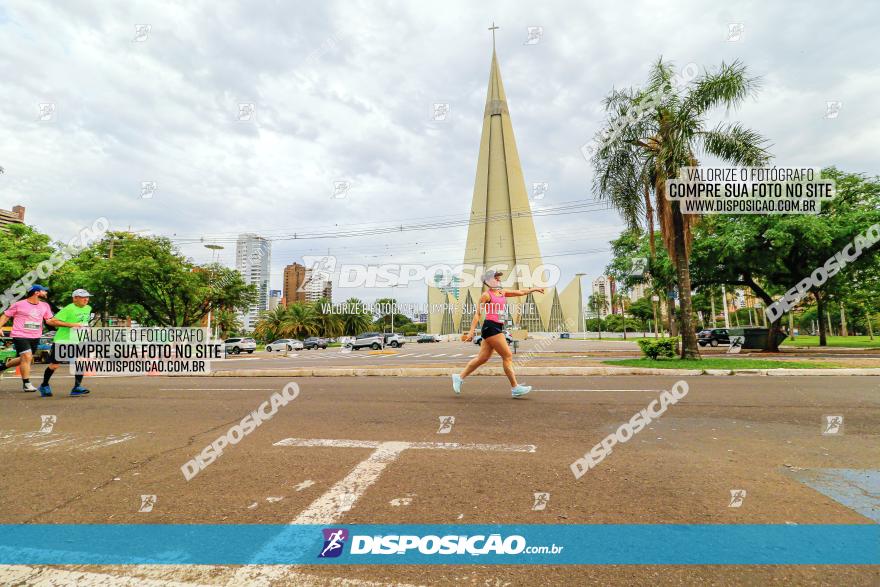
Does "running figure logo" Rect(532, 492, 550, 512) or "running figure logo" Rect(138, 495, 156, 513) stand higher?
"running figure logo" Rect(138, 495, 156, 513)

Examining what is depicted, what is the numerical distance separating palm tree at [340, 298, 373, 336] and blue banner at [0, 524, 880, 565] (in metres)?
61.1

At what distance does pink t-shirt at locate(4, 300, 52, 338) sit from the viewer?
7348 mm

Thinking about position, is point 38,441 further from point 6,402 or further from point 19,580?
point 6,402

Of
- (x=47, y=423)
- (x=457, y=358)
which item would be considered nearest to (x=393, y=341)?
(x=457, y=358)

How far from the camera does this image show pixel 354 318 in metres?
64.1

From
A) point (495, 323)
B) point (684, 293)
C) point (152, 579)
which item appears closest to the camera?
point (152, 579)

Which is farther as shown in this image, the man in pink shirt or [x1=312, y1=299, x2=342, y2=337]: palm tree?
[x1=312, y1=299, x2=342, y2=337]: palm tree

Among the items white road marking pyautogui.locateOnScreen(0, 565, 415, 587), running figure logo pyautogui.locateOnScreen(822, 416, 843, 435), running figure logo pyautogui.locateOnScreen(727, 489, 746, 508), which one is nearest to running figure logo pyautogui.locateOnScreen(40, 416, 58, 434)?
white road marking pyautogui.locateOnScreen(0, 565, 415, 587)

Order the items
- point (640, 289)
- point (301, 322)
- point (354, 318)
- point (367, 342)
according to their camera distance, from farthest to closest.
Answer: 1. point (640, 289)
2. point (354, 318)
3. point (301, 322)
4. point (367, 342)

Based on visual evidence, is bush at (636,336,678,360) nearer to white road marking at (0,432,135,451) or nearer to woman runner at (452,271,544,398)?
woman runner at (452,271,544,398)

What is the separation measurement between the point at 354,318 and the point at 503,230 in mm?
39081

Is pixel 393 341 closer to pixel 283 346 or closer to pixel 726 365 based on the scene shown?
pixel 283 346

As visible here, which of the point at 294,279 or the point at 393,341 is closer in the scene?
the point at 393,341

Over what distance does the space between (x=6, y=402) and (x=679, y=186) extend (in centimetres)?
1702
